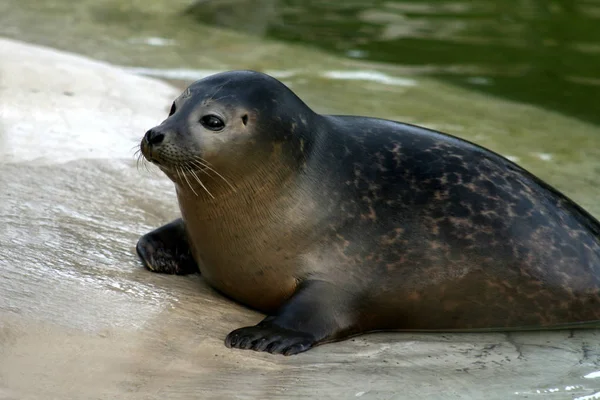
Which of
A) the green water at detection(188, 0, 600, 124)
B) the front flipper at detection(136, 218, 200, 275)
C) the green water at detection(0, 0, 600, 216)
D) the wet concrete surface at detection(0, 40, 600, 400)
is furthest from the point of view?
the green water at detection(188, 0, 600, 124)

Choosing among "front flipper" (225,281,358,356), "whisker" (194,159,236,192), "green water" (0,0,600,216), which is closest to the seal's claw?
"front flipper" (225,281,358,356)

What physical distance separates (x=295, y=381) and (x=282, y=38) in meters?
7.74

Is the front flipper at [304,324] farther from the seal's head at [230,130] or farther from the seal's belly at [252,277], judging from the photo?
the seal's head at [230,130]

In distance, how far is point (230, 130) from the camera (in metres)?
4.06

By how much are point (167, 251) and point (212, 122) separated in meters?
0.74

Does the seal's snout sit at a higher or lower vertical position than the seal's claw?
higher

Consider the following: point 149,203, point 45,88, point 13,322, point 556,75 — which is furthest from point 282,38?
point 13,322

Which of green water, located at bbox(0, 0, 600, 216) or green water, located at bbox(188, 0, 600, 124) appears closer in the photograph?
green water, located at bbox(0, 0, 600, 216)

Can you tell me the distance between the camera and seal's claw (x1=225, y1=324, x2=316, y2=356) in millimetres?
3729

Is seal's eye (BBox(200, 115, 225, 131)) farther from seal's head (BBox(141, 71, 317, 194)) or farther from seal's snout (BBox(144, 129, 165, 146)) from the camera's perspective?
seal's snout (BBox(144, 129, 165, 146))

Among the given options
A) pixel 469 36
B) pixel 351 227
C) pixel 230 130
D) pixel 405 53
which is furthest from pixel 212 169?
pixel 469 36

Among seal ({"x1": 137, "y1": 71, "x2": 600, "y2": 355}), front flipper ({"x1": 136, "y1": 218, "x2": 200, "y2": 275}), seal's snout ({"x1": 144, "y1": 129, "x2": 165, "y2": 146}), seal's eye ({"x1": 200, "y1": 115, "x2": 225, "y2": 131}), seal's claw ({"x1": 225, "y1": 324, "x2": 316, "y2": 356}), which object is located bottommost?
seal's claw ({"x1": 225, "y1": 324, "x2": 316, "y2": 356})

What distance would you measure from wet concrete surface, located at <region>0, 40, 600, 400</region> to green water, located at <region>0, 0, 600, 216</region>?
180 cm

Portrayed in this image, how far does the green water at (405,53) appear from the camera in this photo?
7.90 metres
